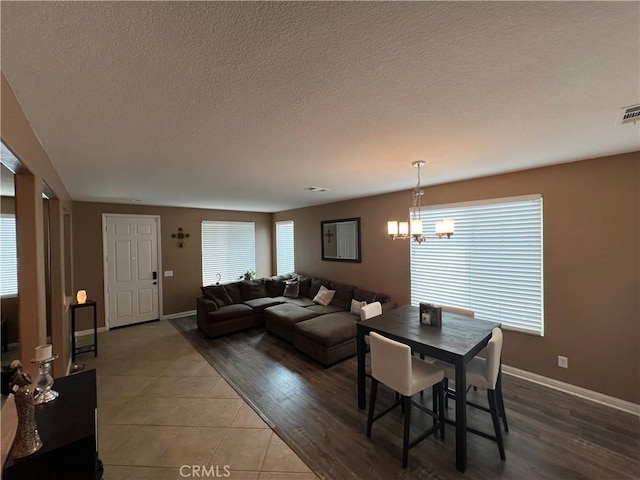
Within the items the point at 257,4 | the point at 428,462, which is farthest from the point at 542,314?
the point at 257,4

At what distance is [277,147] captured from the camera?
226 cm

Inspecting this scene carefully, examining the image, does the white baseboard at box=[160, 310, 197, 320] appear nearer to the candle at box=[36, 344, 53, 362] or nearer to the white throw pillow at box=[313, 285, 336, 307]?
the white throw pillow at box=[313, 285, 336, 307]

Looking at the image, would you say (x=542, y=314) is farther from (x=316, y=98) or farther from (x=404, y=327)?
(x=316, y=98)

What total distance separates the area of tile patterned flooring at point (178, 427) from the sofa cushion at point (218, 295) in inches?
51.7

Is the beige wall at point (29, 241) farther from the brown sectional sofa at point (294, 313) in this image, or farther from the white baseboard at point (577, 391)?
the white baseboard at point (577, 391)

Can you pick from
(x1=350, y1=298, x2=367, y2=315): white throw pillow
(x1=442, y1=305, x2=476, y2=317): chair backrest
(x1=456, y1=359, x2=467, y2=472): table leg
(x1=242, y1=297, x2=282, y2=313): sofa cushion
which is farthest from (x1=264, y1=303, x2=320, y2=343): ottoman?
(x1=456, y1=359, x2=467, y2=472): table leg

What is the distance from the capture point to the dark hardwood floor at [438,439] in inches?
77.9

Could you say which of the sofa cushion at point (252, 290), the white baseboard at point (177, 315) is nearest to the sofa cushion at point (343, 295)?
the sofa cushion at point (252, 290)

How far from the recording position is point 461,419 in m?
2.00

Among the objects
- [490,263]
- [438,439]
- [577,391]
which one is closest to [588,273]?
[490,263]

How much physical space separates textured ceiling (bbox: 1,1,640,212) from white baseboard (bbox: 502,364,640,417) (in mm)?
2428

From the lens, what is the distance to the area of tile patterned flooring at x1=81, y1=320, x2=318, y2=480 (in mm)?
2016

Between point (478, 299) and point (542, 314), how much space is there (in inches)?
26.9

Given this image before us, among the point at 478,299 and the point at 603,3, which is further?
the point at 478,299
